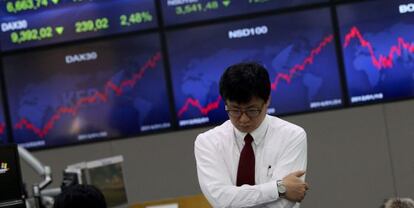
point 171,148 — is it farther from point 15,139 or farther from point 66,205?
point 66,205

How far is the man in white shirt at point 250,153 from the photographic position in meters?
2.52

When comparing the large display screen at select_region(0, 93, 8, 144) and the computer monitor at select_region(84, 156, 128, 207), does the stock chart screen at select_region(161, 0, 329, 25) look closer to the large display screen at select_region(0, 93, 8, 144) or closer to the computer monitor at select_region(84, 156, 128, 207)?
the large display screen at select_region(0, 93, 8, 144)

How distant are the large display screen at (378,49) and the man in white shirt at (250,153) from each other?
105 inches

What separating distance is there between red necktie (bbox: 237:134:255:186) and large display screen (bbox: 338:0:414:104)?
9.04ft

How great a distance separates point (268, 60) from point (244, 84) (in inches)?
110

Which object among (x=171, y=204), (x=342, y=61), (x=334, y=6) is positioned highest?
(x=334, y=6)

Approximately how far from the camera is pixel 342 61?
5.21 m

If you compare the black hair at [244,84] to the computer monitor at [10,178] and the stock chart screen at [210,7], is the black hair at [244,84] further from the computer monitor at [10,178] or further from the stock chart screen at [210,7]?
the stock chart screen at [210,7]

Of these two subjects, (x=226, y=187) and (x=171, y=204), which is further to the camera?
(x=171, y=204)

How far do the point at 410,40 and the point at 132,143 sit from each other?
2.21m

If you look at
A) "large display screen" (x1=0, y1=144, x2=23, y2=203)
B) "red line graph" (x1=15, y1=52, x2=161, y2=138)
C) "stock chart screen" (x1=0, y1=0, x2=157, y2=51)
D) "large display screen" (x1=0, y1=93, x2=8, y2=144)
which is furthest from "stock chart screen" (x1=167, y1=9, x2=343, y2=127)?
"large display screen" (x1=0, y1=144, x2=23, y2=203)

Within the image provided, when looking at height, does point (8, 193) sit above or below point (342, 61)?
below

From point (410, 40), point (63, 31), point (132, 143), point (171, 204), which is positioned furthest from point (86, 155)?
point (410, 40)

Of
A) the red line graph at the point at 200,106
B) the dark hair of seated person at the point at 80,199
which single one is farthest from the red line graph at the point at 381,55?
the dark hair of seated person at the point at 80,199
